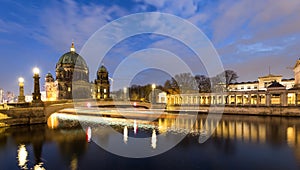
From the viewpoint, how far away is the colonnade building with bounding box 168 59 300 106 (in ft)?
170

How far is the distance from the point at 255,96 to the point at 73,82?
78.5 meters

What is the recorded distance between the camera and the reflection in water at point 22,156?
1554 centimetres

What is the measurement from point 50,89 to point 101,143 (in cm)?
9843

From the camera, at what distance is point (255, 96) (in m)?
70.2

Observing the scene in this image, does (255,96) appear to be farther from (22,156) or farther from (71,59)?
(71,59)

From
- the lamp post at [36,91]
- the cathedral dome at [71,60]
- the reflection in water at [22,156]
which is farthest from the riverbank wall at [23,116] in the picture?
the cathedral dome at [71,60]

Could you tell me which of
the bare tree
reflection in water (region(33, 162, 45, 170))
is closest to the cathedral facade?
the bare tree

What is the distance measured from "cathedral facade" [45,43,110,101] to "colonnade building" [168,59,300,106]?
50.7 metres

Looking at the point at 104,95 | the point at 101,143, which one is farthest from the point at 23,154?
the point at 104,95

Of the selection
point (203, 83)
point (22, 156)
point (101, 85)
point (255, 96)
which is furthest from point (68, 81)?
point (22, 156)

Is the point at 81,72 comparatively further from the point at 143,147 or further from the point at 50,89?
the point at 143,147

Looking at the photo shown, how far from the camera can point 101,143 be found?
22.4 m

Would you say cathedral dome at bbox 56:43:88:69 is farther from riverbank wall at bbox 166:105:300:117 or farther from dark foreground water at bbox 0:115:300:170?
dark foreground water at bbox 0:115:300:170

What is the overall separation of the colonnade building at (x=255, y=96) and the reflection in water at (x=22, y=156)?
48.8 m
